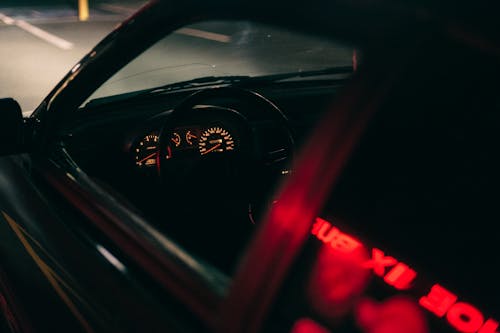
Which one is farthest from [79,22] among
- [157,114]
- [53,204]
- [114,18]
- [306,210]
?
[306,210]

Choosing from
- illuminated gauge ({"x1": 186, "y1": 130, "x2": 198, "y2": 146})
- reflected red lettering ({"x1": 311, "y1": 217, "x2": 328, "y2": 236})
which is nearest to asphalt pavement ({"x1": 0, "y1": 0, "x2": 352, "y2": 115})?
illuminated gauge ({"x1": 186, "y1": 130, "x2": 198, "y2": 146})

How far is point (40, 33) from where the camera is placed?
1345 centimetres

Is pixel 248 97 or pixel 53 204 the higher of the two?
pixel 248 97

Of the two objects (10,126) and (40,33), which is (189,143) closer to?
(10,126)

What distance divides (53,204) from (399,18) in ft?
4.28

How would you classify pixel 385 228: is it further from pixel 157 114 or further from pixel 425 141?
pixel 157 114

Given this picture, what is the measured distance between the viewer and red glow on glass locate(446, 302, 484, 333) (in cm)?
139

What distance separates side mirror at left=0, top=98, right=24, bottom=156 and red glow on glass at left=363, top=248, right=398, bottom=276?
1177mm

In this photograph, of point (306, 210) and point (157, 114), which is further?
point (157, 114)

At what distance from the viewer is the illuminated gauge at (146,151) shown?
2.78m

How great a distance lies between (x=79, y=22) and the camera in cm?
1529

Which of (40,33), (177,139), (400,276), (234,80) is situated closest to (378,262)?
(400,276)

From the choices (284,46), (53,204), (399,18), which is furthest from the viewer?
(284,46)

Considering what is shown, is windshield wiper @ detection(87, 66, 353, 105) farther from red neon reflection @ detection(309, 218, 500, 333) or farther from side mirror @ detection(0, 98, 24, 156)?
red neon reflection @ detection(309, 218, 500, 333)
